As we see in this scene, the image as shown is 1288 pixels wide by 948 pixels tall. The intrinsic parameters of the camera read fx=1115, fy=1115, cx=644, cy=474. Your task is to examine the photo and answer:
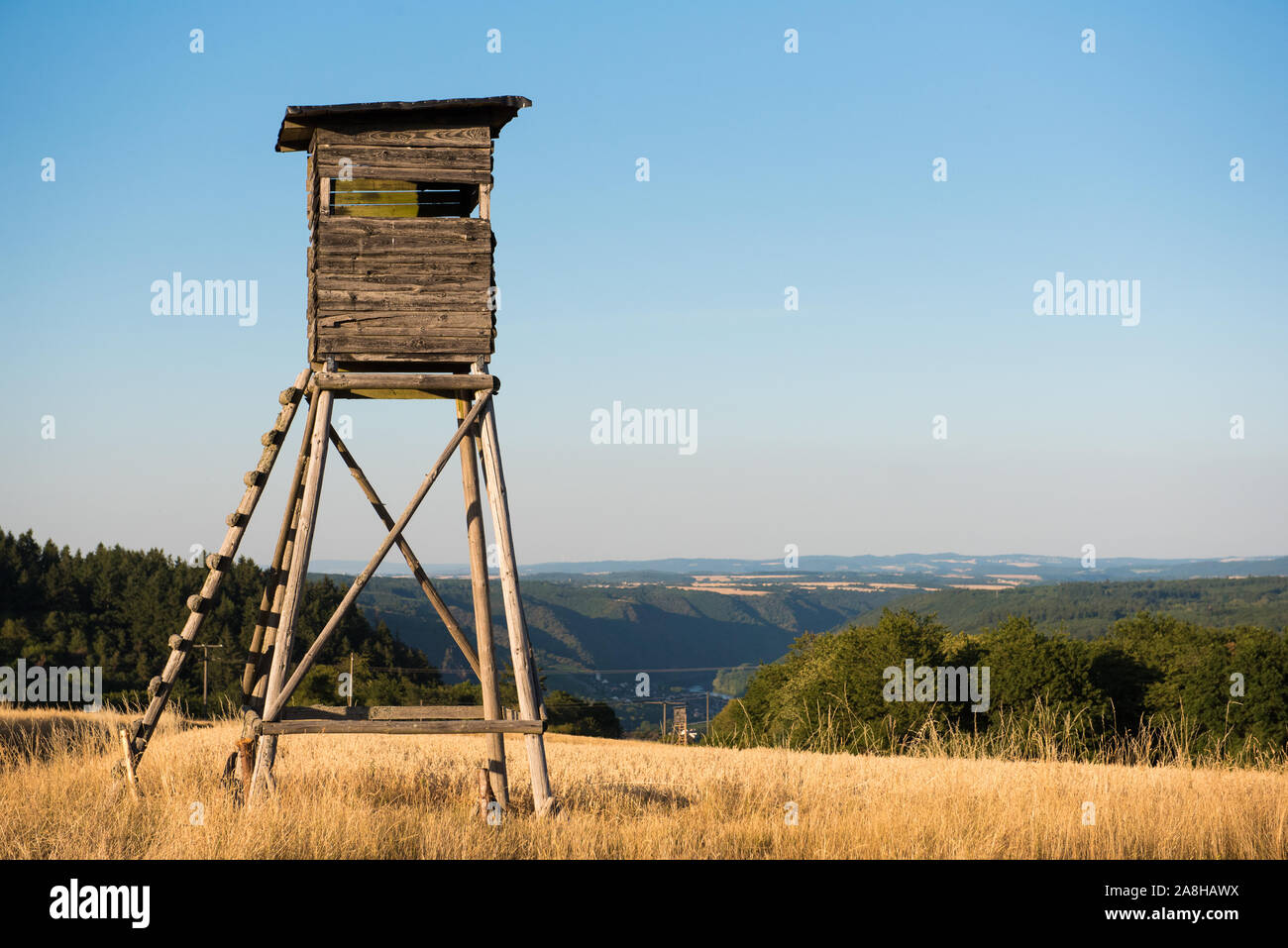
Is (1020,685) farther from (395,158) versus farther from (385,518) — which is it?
(395,158)

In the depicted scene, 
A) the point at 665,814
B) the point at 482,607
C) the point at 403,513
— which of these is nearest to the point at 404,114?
the point at 403,513

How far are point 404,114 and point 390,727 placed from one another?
20.5ft

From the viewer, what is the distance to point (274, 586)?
482 inches

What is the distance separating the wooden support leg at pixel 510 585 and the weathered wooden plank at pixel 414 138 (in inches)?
113

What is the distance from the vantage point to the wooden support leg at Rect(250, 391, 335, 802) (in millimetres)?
10742

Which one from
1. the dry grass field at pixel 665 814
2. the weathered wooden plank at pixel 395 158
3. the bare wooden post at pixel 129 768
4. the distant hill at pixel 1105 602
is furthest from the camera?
the distant hill at pixel 1105 602

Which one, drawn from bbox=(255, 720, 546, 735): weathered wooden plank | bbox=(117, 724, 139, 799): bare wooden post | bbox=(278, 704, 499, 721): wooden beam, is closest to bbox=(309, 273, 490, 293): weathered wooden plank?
bbox=(278, 704, 499, 721): wooden beam

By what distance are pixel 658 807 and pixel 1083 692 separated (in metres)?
31.8

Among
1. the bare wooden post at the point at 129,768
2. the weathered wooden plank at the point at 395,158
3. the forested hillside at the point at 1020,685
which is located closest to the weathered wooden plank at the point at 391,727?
the bare wooden post at the point at 129,768

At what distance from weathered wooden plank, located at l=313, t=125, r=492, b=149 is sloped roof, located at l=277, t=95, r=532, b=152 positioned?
2.7 inches

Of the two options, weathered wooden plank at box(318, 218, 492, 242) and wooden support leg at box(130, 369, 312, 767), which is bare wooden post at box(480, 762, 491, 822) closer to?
wooden support leg at box(130, 369, 312, 767)

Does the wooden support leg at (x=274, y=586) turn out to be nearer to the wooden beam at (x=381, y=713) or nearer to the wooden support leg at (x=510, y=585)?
the wooden beam at (x=381, y=713)

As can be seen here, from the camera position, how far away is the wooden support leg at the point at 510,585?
36.3 feet
